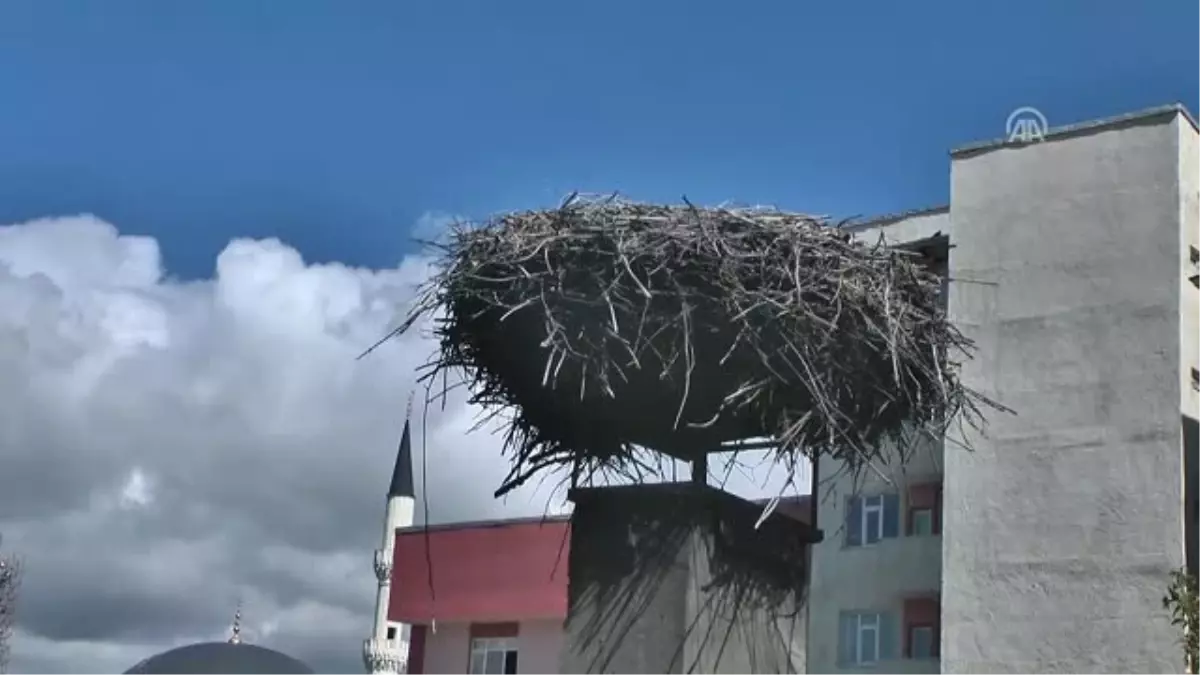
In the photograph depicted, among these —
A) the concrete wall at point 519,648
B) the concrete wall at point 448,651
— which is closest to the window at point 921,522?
the concrete wall at point 519,648

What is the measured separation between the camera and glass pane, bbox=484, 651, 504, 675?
1159 inches

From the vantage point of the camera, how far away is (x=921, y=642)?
26672 millimetres

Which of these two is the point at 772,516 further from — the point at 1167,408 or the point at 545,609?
the point at 545,609

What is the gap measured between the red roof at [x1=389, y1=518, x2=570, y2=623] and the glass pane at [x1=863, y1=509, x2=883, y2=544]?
15.9ft

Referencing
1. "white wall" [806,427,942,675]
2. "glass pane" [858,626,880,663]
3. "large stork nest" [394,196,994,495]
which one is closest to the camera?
"large stork nest" [394,196,994,495]

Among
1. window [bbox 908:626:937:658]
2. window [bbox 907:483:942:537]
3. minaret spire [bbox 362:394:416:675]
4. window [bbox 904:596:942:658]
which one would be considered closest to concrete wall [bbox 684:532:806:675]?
window [bbox 904:596:942:658]

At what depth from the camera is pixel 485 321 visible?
8961 millimetres

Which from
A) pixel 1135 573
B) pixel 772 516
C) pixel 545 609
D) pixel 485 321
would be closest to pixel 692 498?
pixel 772 516

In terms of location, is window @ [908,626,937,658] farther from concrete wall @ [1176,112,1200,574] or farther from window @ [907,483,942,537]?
concrete wall @ [1176,112,1200,574]

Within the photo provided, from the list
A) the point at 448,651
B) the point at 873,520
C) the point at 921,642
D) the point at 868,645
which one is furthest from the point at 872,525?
the point at 448,651

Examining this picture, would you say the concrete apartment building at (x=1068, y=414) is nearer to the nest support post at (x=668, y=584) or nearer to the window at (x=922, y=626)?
the window at (x=922, y=626)

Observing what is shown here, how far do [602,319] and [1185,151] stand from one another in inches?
714

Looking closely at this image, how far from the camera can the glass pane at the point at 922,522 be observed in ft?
88.6

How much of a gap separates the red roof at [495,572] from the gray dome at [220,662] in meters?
4.19
